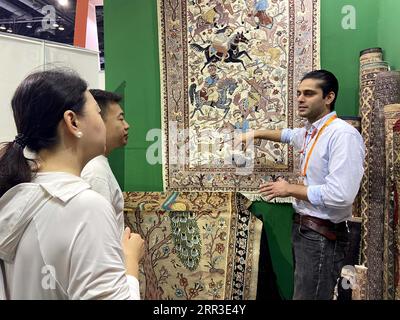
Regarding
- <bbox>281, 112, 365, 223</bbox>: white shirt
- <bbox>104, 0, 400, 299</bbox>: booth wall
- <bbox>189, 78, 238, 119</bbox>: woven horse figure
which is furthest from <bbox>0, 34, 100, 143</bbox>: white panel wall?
<bbox>281, 112, 365, 223</bbox>: white shirt

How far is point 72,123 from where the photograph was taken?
33.0 inches

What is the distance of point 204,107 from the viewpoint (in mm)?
2387

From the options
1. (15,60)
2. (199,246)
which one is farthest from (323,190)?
(15,60)

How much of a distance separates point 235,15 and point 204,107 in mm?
633

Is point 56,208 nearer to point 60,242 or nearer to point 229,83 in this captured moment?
point 60,242

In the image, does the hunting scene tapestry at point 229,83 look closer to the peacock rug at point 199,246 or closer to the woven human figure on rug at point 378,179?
the peacock rug at point 199,246

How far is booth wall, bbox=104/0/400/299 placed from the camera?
222cm

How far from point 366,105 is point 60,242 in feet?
6.01

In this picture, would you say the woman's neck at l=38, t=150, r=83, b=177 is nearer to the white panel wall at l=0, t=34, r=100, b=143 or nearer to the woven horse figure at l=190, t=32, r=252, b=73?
the white panel wall at l=0, t=34, r=100, b=143

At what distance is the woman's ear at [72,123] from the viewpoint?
32.8 inches

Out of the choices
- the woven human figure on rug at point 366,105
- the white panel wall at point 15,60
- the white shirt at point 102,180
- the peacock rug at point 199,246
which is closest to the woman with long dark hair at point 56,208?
the white shirt at point 102,180

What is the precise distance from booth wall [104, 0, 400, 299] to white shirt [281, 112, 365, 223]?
1.74 feet

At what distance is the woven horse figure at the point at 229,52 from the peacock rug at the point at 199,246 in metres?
0.89
